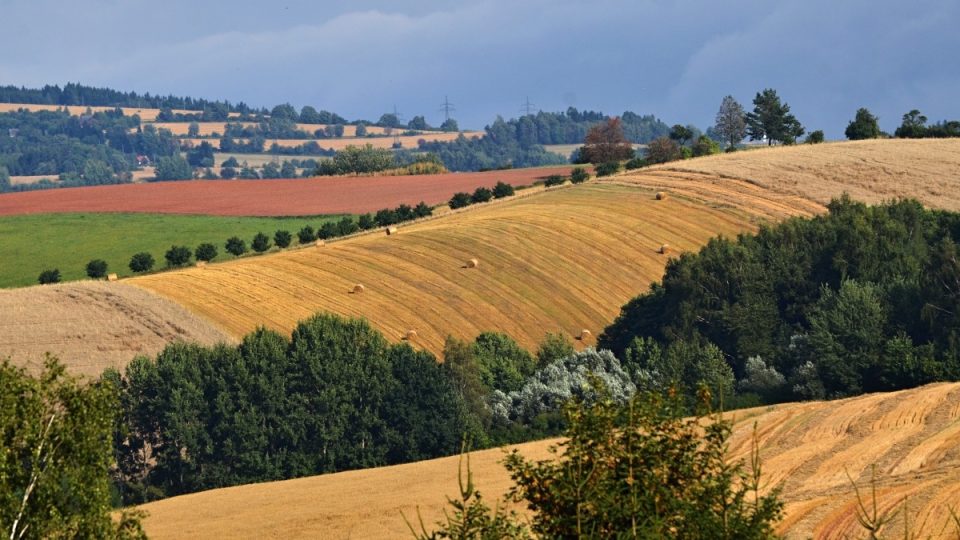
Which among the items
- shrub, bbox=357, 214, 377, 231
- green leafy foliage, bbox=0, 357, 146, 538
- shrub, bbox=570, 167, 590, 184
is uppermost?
green leafy foliage, bbox=0, 357, 146, 538

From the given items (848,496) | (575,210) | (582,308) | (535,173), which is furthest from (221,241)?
(848,496)

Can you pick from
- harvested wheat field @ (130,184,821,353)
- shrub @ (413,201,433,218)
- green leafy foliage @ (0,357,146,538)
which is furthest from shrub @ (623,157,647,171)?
green leafy foliage @ (0,357,146,538)

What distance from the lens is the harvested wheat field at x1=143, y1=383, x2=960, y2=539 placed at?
4444 cm

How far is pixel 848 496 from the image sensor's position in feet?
149

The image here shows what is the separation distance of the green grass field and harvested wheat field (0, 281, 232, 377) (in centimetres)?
2006

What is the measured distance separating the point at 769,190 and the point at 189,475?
65071 mm

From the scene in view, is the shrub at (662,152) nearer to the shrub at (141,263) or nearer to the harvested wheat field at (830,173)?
the harvested wheat field at (830,173)

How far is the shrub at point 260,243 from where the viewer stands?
4277 inches

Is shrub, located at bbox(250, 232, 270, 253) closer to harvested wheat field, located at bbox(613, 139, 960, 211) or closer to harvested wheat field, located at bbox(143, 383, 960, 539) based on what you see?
harvested wheat field, located at bbox(613, 139, 960, 211)

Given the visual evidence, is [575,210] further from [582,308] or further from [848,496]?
[848,496]

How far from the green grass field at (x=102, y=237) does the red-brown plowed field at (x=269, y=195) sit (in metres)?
3.66

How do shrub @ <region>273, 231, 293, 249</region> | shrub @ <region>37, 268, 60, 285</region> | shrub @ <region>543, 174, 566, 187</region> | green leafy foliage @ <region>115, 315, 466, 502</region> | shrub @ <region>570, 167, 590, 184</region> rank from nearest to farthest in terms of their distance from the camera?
green leafy foliage @ <region>115, 315, 466, 502</region>
shrub @ <region>37, 268, 60, 285</region>
shrub @ <region>273, 231, 293, 249</region>
shrub @ <region>570, 167, 590, 184</region>
shrub @ <region>543, 174, 566, 187</region>


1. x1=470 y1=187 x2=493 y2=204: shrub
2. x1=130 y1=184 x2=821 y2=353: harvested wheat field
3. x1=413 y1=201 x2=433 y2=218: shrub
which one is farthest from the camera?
x1=470 y1=187 x2=493 y2=204: shrub

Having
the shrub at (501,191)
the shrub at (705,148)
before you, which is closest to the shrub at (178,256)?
the shrub at (501,191)
